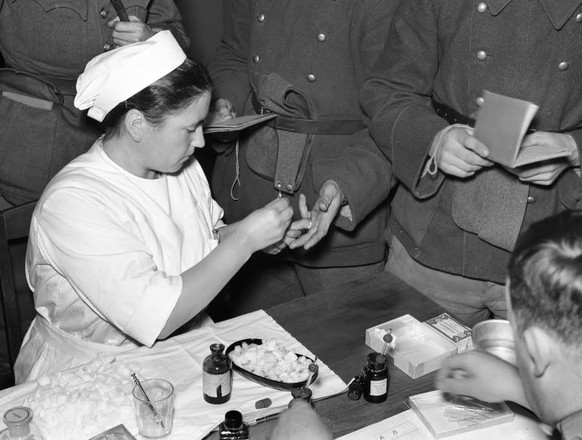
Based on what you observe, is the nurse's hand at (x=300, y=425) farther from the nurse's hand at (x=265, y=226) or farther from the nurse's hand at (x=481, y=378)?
the nurse's hand at (x=265, y=226)

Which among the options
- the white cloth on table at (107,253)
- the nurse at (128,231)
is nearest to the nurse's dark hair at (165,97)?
the nurse at (128,231)

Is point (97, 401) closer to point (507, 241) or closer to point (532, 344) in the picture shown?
point (532, 344)

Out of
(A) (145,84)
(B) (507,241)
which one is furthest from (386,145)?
(A) (145,84)

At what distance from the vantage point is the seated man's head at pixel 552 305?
1.31m

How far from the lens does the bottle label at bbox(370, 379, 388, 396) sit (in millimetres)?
1846

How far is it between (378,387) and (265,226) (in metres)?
0.58

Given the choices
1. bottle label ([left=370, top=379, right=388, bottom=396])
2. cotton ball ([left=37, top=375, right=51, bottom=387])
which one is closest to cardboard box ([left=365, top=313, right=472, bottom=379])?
bottle label ([left=370, top=379, right=388, bottom=396])

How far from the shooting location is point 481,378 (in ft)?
5.81

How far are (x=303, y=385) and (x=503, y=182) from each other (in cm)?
85

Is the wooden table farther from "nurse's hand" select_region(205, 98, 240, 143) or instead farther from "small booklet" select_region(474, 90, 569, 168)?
"nurse's hand" select_region(205, 98, 240, 143)

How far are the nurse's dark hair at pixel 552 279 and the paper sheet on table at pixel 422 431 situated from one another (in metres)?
0.48

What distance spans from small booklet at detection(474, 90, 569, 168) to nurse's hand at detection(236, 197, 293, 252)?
575mm

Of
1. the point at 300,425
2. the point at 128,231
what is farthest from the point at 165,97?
the point at 300,425

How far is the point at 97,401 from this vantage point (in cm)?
178
